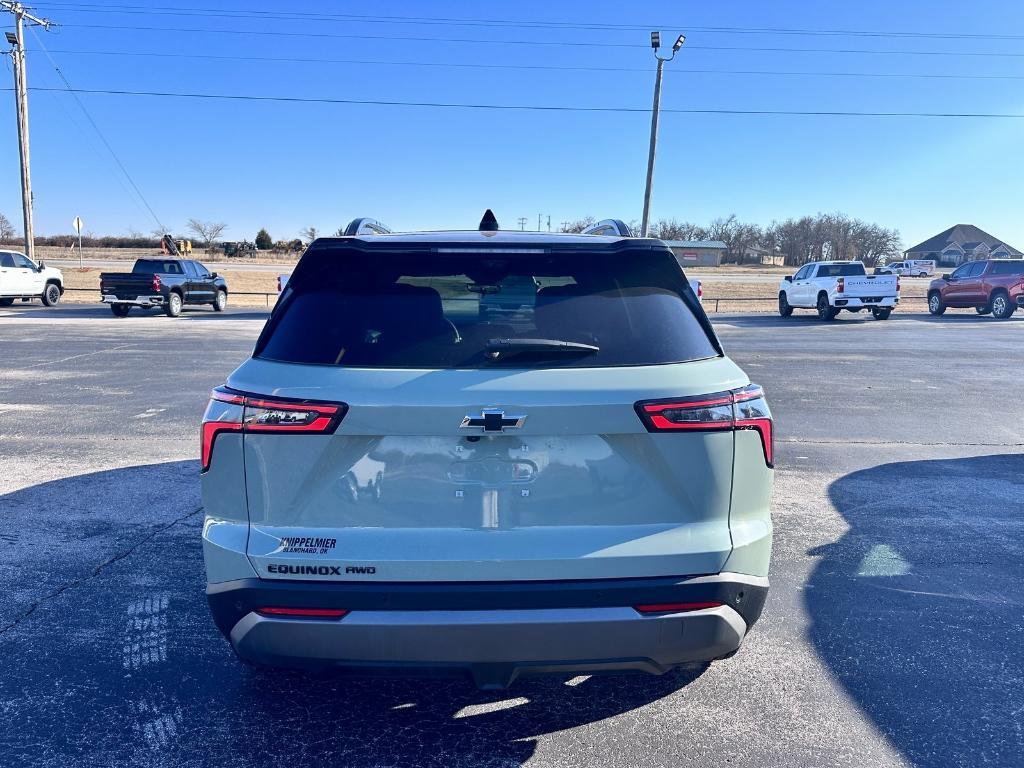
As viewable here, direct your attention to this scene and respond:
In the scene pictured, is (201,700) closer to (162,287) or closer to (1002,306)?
(162,287)

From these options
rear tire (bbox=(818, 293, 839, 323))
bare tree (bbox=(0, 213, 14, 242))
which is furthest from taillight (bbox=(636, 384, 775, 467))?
bare tree (bbox=(0, 213, 14, 242))

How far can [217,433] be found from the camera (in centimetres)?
253

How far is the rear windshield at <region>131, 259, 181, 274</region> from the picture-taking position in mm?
25219

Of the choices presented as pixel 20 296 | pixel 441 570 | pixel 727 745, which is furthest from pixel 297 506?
pixel 20 296

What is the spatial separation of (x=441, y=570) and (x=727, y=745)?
137cm

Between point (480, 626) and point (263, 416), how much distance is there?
3.18ft

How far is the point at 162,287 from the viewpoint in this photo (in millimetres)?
24312

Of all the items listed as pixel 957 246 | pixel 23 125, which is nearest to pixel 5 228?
pixel 23 125

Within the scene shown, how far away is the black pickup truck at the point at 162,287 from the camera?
23797 millimetres

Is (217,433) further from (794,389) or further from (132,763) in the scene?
(794,389)

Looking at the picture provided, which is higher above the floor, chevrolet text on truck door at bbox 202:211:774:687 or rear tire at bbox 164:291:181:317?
chevrolet text on truck door at bbox 202:211:774:687

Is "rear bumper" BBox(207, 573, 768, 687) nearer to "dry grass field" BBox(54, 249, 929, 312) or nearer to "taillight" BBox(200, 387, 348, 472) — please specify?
"taillight" BBox(200, 387, 348, 472)

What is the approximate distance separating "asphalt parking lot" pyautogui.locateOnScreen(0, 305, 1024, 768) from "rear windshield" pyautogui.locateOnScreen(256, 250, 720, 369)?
4.82ft

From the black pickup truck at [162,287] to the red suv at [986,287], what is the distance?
2675 centimetres
